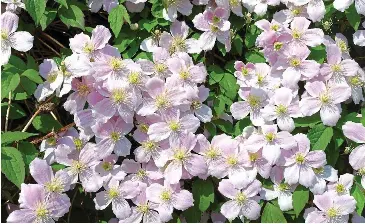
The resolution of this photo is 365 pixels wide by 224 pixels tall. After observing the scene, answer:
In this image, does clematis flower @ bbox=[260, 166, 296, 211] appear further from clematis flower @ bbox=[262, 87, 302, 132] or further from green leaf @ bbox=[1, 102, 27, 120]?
green leaf @ bbox=[1, 102, 27, 120]

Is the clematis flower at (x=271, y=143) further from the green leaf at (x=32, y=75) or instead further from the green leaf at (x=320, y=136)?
the green leaf at (x=32, y=75)

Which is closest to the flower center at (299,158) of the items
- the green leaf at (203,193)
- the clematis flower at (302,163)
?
the clematis flower at (302,163)

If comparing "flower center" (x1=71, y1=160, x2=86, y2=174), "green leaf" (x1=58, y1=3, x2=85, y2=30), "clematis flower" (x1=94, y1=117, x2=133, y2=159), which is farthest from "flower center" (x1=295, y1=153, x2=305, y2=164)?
"green leaf" (x1=58, y1=3, x2=85, y2=30)

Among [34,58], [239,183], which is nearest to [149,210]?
[239,183]

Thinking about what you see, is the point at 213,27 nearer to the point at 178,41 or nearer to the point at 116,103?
the point at 178,41

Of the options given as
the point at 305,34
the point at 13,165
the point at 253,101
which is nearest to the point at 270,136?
the point at 253,101

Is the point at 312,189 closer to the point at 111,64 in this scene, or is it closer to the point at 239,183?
the point at 239,183
